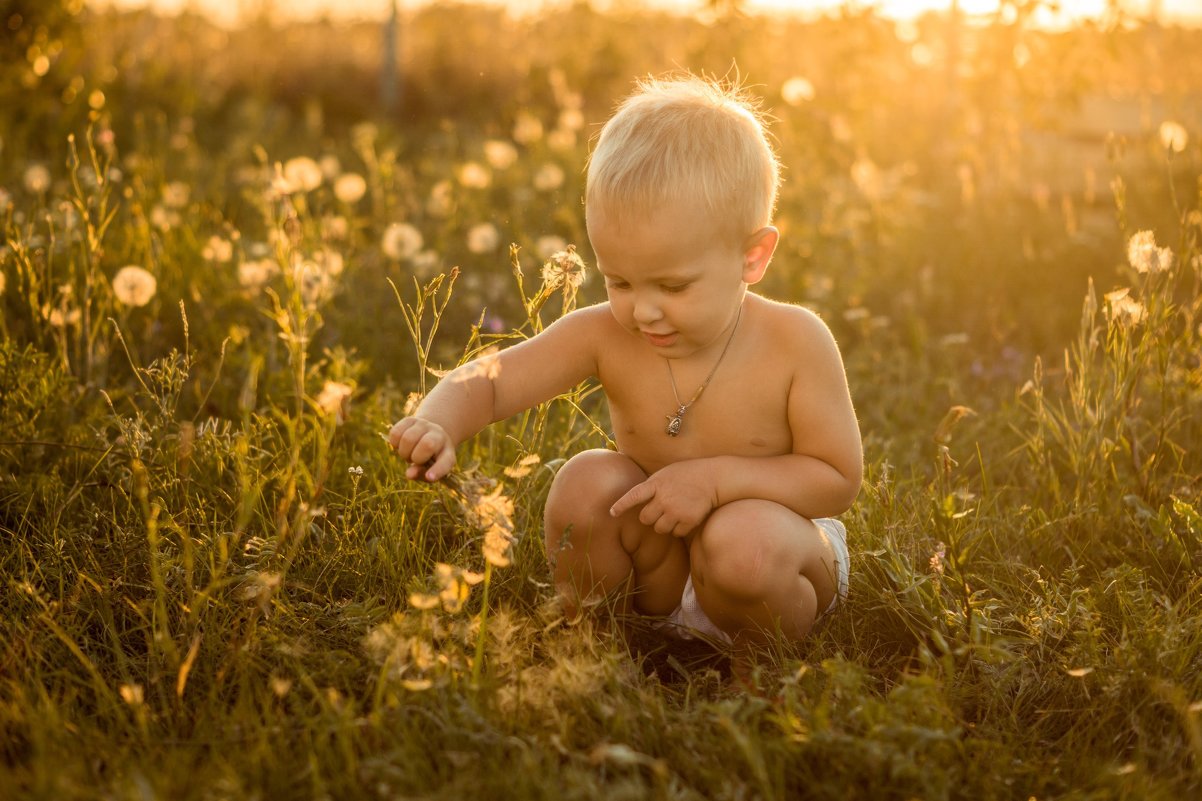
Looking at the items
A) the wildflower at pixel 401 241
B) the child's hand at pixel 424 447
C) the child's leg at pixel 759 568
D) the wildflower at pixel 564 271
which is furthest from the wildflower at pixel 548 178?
the child's hand at pixel 424 447

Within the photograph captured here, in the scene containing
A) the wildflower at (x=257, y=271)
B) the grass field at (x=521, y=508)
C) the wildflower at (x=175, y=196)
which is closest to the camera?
the grass field at (x=521, y=508)

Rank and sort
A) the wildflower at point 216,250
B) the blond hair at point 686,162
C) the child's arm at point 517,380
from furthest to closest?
the wildflower at point 216,250, the child's arm at point 517,380, the blond hair at point 686,162

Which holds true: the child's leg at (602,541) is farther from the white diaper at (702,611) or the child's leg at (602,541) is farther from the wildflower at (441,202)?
the wildflower at (441,202)

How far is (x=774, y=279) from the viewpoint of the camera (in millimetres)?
4438

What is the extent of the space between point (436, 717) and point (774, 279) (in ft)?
9.84

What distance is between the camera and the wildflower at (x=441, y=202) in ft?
14.9

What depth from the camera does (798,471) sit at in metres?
2.13

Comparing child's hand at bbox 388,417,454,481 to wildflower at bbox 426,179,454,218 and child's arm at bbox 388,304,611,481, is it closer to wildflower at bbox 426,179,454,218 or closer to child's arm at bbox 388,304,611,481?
child's arm at bbox 388,304,611,481

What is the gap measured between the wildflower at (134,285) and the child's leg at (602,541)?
139 cm

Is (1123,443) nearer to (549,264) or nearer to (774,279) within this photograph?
(549,264)

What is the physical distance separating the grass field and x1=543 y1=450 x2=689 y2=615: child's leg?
96 mm

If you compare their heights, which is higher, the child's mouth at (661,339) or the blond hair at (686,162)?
the blond hair at (686,162)

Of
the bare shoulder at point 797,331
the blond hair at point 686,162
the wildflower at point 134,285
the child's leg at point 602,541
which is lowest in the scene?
the child's leg at point 602,541

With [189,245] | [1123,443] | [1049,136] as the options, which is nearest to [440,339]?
[189,245]
